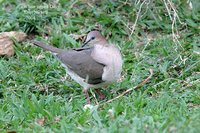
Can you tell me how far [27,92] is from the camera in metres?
7.96

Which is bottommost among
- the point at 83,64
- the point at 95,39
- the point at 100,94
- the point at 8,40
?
the point at 100,94

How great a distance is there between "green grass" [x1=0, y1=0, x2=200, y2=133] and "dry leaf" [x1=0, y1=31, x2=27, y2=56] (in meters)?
0.09

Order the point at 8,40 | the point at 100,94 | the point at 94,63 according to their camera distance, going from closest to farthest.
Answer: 1. the point at 94,63
2. the point at 100,94
3. the point at 8,40

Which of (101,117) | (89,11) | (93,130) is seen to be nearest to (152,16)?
(89,11)

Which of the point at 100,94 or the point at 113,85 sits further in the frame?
the point at 113,85

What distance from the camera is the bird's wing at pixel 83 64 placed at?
755 cm

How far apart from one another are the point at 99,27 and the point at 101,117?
323 centimetres

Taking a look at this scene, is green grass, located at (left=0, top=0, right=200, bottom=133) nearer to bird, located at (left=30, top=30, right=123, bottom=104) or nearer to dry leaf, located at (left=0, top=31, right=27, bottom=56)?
dry leaf, located at (left=0, top=31, right=27, bottom=56)

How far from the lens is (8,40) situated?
30.2 feet

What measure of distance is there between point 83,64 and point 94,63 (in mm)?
157

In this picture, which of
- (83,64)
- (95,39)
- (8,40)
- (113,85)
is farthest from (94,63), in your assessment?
(8,40)

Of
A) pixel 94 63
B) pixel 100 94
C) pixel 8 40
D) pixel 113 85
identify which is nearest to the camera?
pixel 94 63

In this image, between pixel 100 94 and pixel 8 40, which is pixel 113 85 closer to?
pixel 100 94

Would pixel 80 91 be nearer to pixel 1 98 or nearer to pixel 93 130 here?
pixel 1 98
